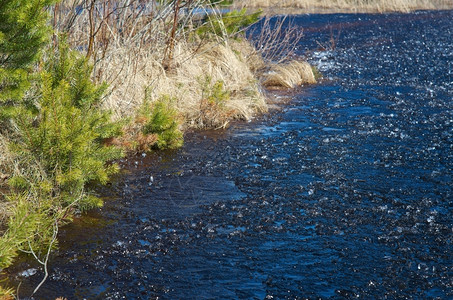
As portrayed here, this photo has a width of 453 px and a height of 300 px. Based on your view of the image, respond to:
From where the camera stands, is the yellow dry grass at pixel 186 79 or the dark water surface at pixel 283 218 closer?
the dark water surface at pixel 283 218

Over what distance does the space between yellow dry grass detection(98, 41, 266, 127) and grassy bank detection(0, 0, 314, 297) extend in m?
0.02

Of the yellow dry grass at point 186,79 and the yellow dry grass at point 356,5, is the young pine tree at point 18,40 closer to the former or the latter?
the yellow dry grass at point 186,79

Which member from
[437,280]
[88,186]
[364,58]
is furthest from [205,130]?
[364,58]

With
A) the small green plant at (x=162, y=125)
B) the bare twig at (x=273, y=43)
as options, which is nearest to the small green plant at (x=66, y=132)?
the small green plant at (x=162, y=125)

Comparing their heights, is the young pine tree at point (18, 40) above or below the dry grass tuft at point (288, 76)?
above

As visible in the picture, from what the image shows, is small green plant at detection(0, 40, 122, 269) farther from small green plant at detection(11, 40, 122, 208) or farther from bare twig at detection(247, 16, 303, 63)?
bare twig at detection(247, 16, 303, 63)

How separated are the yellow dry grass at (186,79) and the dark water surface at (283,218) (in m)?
0.61

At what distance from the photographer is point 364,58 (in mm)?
16375

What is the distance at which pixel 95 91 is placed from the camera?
5.79 m

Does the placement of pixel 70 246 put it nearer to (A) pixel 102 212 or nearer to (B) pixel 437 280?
(A) pixel 102 212

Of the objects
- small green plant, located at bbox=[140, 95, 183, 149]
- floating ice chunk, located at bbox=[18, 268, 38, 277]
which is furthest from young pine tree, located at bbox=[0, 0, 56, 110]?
small green plant, located at bbox=[140, 95, 183, 149]

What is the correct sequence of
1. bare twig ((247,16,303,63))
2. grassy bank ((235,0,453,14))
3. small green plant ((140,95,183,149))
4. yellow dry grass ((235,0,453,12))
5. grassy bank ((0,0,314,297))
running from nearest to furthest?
grassy bank ((0,0,314,297)) → small green plant ((140,95,183,149)) → bare twig ((247,16,303,63)) → grassy bank ((235,0,453,14)) → yellow dry grass ((235,0,453,12))

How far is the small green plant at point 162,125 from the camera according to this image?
24.8 ft

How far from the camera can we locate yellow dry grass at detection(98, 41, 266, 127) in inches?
334
